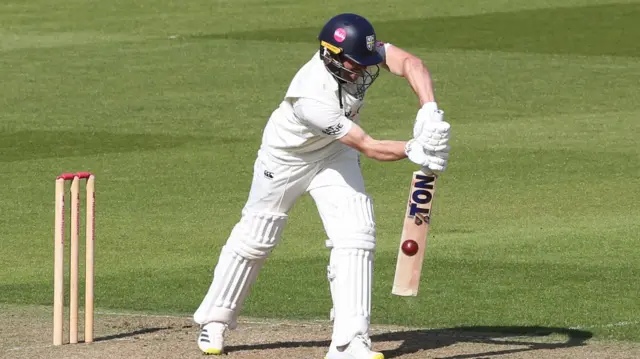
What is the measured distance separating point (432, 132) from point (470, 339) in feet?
5.64

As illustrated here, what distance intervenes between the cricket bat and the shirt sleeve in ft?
1.62

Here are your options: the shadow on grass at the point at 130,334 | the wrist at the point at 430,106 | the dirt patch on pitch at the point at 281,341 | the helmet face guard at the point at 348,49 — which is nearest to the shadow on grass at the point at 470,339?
the dirt patch on pitch at the point at 281,341

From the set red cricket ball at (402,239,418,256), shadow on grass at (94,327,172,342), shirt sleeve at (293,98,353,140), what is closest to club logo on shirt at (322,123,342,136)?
shirt sleeve at (293,98,353,140)

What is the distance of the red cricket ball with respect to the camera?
7.85 m

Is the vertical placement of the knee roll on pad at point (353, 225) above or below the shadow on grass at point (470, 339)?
above

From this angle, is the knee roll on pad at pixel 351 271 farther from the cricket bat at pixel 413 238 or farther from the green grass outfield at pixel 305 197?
the green grass outfield at pixel 305 197

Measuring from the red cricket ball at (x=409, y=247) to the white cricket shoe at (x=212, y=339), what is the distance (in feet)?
3.58

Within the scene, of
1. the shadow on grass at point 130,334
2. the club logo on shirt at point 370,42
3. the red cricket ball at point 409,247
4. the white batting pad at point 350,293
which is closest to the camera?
the white batting pad at point 350,293

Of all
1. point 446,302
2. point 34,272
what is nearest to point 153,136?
point 34,272

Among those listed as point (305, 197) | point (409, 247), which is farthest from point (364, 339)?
point (305, 197)

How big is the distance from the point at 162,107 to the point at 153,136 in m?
1.79

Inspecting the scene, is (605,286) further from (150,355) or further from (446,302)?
(150,355)

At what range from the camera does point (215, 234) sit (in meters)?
12.5

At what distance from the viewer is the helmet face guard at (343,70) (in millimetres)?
7688
